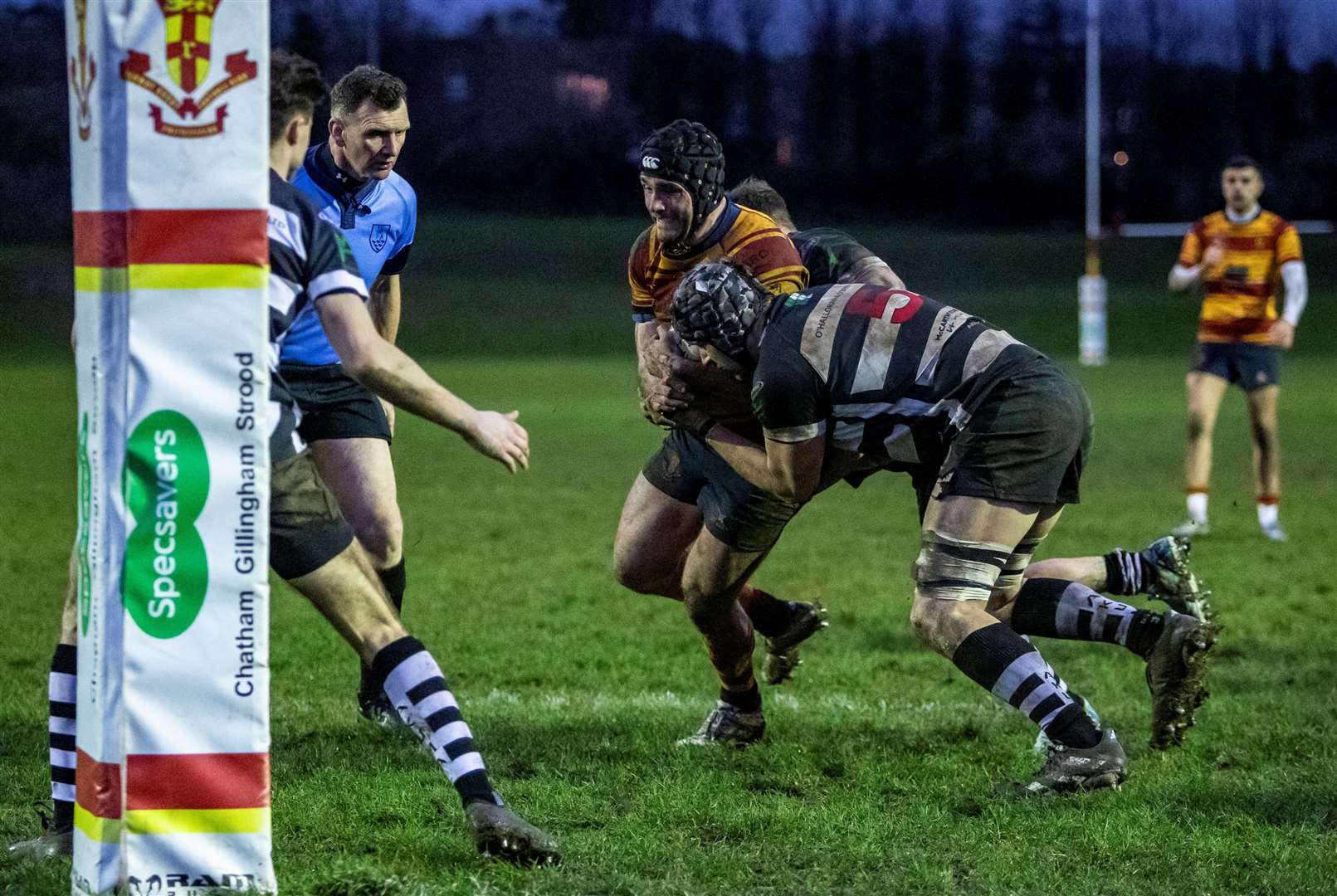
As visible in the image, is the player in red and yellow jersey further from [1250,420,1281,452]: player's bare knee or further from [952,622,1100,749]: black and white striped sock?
[1250,420,1281,452]: player's bare knee

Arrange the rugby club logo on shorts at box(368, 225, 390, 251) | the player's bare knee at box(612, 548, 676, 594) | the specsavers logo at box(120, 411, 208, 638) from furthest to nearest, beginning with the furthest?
1. the rugby club logo on shorts at box(368, 225, 390, 251)
2. the player's bare knee at box(612, 548, 676, 594)
3. the specsavers logo at box(120, 411, 208, 638)

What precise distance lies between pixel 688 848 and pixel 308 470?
1.43 metres

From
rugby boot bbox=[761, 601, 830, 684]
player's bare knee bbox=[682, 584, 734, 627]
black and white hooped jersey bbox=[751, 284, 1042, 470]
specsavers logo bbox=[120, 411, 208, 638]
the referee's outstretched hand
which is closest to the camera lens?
specsavers logo bbox=[120, 411, 208, 638]

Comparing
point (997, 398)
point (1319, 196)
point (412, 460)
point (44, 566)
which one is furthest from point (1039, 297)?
point (997, 398)

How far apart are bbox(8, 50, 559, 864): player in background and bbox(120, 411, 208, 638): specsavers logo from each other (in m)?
0.36

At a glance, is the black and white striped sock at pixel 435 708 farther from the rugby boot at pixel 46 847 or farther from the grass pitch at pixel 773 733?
the rugby boot at pixel 46 847

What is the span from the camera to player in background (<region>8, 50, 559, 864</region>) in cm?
398

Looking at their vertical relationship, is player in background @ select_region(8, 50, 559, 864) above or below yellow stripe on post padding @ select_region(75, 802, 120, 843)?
above

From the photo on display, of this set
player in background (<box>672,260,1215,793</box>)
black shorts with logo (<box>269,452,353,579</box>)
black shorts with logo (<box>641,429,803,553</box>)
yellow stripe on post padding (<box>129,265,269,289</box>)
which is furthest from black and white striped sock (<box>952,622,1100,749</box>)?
yellow stripe on post padding (<box>129,265,269,289</box>)

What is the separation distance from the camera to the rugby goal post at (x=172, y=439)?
3.46 m

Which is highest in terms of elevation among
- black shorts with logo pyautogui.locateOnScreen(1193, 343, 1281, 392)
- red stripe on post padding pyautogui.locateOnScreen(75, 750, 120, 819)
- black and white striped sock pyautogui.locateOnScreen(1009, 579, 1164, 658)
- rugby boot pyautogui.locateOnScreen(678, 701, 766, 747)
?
black shorts with logo pyautogui.locateOnScreen(1193, 343, 1281, 392)

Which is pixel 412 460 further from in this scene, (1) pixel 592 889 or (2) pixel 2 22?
(2) pixel 2 22

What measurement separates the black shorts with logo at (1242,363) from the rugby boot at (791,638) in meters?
5.55

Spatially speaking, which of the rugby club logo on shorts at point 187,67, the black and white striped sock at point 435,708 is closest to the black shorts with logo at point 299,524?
the black and white striped sock at point 435,708
